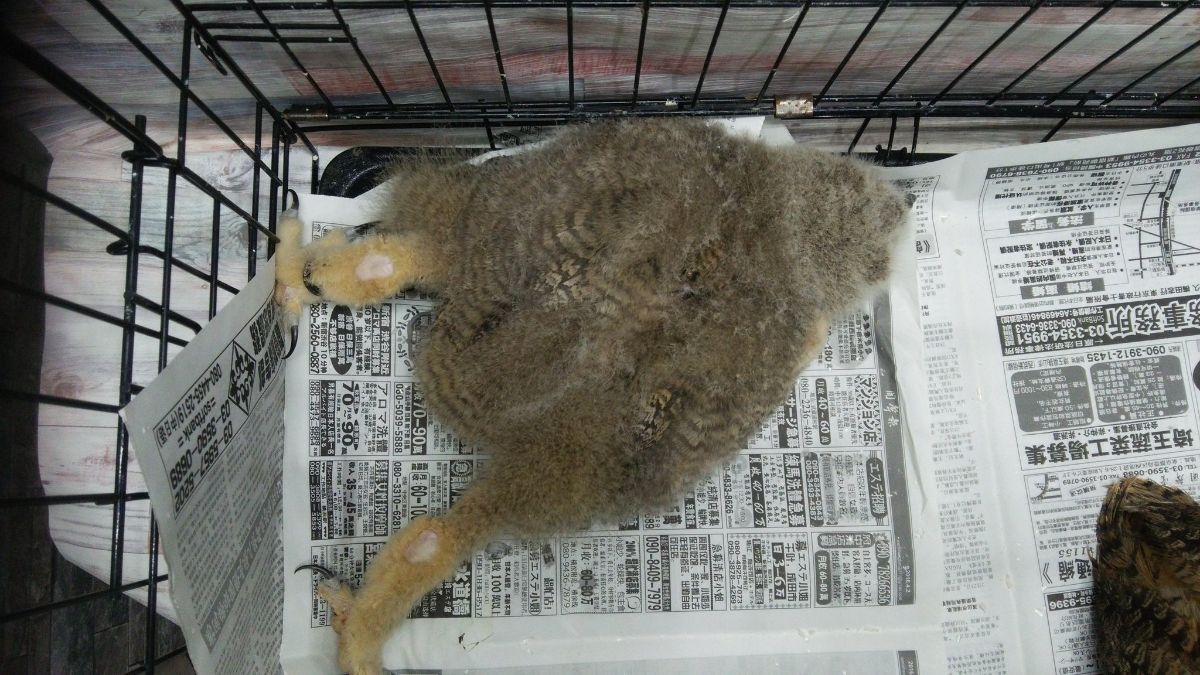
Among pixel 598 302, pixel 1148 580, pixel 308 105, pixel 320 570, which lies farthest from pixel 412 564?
pixel 1148 580

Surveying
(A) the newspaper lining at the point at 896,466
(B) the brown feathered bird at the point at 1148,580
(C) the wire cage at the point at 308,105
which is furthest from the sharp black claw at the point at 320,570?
(B) the brown feathered bird at the point at 1148,580

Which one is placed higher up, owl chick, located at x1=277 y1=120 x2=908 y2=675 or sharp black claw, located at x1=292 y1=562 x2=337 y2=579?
owl chick, located at x1=277 y1=120 x2=908 y2=675

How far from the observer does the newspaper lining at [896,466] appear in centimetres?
105

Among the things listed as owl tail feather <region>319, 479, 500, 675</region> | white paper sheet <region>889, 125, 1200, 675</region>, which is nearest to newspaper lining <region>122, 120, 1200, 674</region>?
white paper sheet <region>889, 125, 1200, 675</region>

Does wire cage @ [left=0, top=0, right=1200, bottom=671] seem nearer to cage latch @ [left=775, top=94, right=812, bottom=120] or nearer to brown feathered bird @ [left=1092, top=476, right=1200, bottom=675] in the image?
cage latch @ [left=775, top=94, right=812, bottom=120]

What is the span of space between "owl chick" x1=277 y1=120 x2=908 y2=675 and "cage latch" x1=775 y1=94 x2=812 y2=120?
86 millimetres

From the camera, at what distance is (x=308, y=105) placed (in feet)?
3.34

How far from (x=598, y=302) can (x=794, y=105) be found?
0.43 meters

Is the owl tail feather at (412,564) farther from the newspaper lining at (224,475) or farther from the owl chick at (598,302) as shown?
the newspaper lining at (224,475)

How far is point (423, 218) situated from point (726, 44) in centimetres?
48

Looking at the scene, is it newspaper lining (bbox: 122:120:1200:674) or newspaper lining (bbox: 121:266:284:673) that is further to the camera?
newspaper lining (bbox: 122:120:1200:674)

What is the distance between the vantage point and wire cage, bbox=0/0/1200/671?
83cm

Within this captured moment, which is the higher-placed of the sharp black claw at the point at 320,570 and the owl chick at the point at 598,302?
the owl chick at the point at 598,302

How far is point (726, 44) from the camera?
0.98 meters
